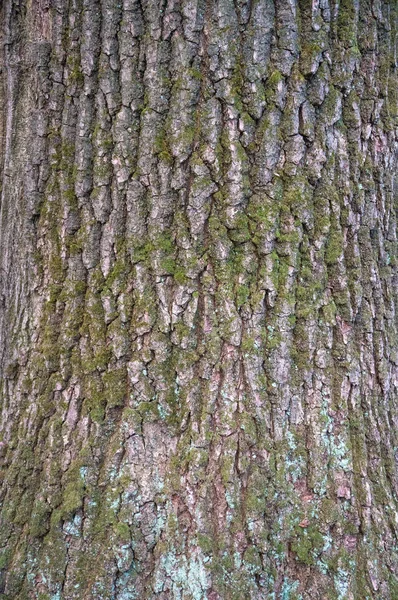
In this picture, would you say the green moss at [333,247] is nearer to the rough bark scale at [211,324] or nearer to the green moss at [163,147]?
the rough bark scale at [211,324]

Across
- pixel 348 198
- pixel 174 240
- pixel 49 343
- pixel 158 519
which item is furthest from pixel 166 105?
pixel 158 519

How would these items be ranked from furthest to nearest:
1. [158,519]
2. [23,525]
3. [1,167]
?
[1,167] → [23,525] → [158,519]

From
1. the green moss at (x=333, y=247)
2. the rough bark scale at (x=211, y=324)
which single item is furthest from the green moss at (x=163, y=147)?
the green moss at (x=333, y=247)

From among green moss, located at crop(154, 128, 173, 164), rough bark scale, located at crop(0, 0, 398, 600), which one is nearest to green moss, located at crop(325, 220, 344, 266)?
rough bark scale, located at crop(0, 0, 398, 600)

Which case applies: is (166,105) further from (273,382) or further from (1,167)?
(273,382)

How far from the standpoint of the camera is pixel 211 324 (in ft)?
6.21

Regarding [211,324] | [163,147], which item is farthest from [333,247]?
[163,147]

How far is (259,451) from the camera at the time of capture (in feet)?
6.13

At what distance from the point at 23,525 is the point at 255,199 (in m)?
1.52

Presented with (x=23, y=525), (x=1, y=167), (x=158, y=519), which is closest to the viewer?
(x=158, y=519)

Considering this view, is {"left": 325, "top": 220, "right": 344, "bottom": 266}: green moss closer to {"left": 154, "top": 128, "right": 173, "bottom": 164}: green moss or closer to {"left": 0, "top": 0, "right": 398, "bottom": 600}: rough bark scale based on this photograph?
{"left": 0, "top": 0, "right": 398, "bottom": 600}: rough bark scale

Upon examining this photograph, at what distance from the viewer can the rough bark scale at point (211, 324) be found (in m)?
1.85

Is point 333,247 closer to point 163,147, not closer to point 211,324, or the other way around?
point 211,324

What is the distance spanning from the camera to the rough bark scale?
185cm
